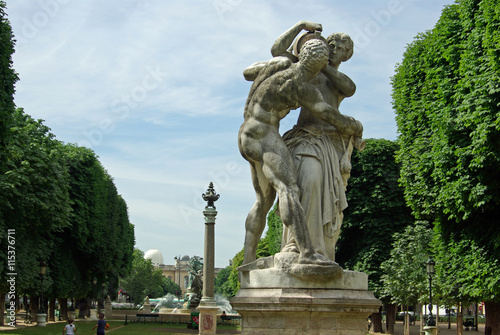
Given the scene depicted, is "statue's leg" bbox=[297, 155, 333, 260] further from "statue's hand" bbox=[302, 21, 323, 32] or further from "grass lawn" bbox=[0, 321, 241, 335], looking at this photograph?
"grass lawn" bbox=[0, 321, 241, 335]

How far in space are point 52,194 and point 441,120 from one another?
19.1 m

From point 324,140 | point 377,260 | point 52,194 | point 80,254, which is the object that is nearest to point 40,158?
point 52,194

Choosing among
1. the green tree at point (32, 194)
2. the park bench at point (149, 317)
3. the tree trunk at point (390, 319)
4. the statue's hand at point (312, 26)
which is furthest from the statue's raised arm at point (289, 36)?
the park bench at point (149, 317)

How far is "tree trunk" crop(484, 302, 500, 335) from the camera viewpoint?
912 inches

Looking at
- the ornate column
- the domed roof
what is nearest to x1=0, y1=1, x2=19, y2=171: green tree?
the ornate column

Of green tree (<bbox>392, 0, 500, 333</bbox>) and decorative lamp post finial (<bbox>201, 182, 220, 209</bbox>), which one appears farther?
decorative lamp post finial (<bbox>201, 182, 220, 209</bbox>)

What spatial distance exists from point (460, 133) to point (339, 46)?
14.0 metres

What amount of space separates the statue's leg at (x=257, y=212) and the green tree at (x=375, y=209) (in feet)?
93.3

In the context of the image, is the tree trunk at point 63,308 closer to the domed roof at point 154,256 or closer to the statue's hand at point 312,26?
the statue's hand at point 312,26

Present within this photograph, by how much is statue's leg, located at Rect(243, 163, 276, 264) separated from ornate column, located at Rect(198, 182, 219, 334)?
A: 82.4 feet

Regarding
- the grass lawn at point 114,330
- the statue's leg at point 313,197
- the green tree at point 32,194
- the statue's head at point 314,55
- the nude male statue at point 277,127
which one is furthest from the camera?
the grass lawn at point 114,330

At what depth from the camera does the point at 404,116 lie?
27.8 meters

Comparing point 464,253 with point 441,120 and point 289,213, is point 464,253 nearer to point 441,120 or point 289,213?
point 441,120

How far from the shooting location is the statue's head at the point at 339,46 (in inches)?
332
